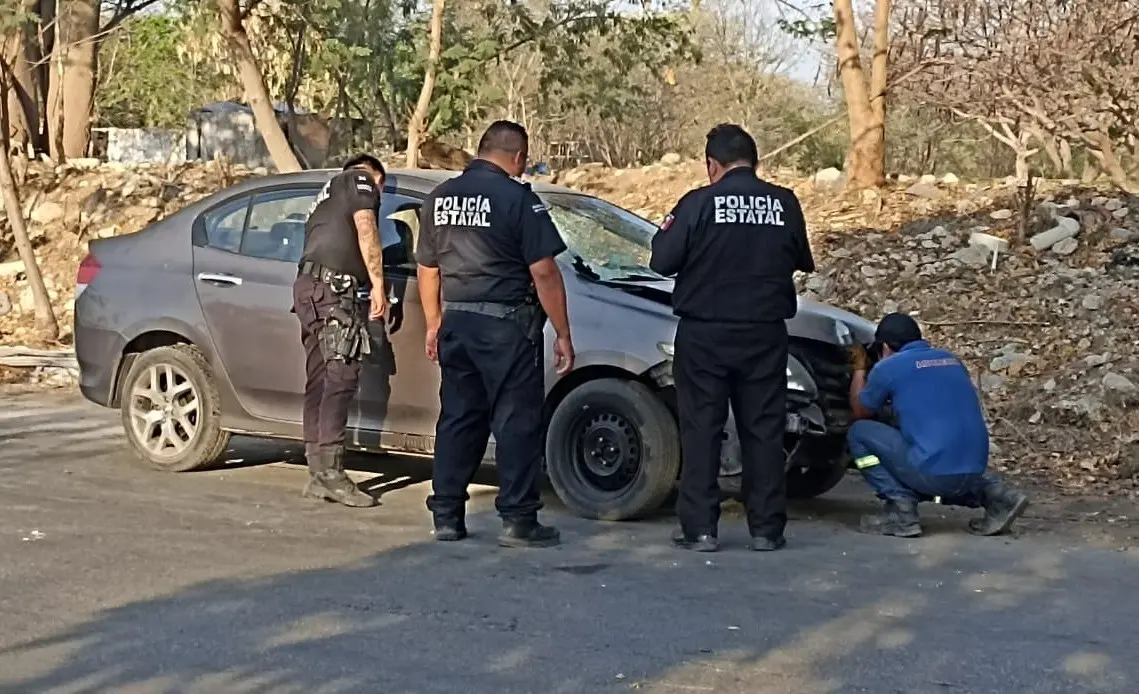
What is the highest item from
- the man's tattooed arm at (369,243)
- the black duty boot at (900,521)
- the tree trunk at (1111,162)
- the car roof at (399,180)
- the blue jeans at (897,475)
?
the tree trunk at (1111,162)

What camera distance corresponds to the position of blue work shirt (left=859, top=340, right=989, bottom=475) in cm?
725

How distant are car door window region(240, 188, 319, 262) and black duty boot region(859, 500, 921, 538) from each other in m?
3.35

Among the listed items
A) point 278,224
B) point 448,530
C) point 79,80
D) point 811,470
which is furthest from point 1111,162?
point 79,80

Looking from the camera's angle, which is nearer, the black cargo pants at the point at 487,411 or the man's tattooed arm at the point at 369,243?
the black cargo pants at the point at 487,411

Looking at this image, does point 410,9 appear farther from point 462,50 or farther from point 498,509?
point 498,509

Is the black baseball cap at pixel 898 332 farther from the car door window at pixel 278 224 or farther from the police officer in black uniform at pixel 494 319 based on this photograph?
the car door window at pixel 278 224

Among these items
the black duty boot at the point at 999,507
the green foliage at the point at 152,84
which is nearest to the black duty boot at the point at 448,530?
the black duty boot at the point at 999,507

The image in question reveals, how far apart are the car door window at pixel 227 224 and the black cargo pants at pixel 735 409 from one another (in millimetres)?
2843

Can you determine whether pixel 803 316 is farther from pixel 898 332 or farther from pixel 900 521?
pixel 900 521

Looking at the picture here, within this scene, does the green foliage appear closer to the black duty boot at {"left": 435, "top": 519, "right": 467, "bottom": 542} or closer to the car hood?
the car hood

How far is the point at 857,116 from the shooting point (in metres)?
16.4

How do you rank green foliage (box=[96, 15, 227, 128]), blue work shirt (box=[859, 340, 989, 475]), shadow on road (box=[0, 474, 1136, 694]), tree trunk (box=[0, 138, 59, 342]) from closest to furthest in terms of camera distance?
shadow on road (box=[0, 474, 1136, 694])
blue work shirt (box=[859, 340, 989, 475])
tree trunk (box=[0, 138, 59, 342])
green foliage (box=[96, 15, 227, 128])

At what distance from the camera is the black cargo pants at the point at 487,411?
22.5 ft

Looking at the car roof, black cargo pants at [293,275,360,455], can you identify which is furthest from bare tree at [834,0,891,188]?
black cargo pants at [293,275,360,455]
